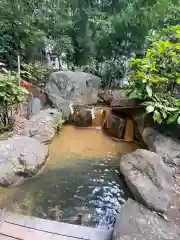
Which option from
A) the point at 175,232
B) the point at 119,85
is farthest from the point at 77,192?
the point at 119,85

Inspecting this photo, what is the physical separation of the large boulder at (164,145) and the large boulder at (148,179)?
274mm

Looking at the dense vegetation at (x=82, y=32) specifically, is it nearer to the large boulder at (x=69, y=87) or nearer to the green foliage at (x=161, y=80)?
the large boulder at (x=69, y=87)

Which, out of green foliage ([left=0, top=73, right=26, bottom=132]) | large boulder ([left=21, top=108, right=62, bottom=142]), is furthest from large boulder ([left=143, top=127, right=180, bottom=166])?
green foliage ([left=0, top=73, right=26, bottom=132])

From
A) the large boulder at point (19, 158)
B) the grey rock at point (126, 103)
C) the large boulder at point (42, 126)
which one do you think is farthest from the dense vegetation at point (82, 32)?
the large boulder at point (19, 158)

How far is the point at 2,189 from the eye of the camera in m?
2.52

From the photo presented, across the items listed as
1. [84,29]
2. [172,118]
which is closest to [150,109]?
[172,118]

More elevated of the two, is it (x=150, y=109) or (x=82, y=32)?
(x=82, y=32)

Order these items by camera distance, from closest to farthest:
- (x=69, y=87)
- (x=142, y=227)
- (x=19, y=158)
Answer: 1. (x=142, y=227)
2. (x=19, y=158)
3. (x=69, y=87)

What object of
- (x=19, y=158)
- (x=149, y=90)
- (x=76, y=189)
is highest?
(x=149, y=90)

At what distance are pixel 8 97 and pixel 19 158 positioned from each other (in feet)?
3.58

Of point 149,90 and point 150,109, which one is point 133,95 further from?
point 150,109

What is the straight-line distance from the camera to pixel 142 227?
180 cm

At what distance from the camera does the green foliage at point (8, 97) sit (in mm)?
3396

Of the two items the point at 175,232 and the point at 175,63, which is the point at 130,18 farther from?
the point at 175,232
